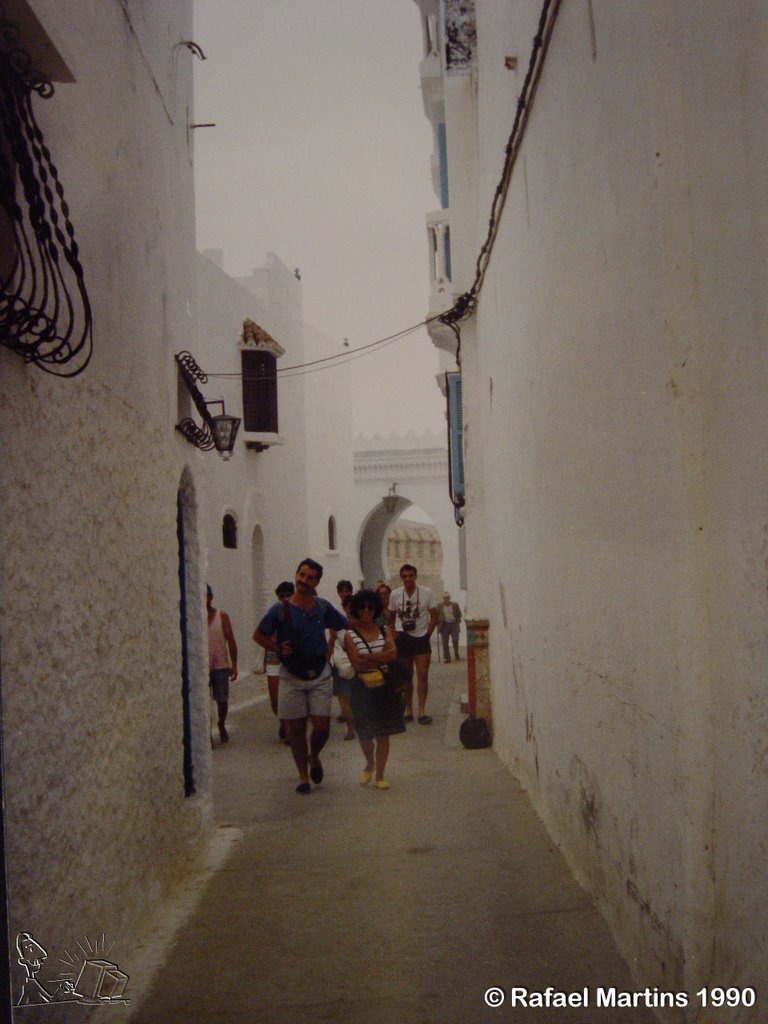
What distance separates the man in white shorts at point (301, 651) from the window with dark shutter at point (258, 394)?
11226 mm

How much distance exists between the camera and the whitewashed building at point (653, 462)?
2.87 metres

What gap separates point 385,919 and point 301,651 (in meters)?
2.99

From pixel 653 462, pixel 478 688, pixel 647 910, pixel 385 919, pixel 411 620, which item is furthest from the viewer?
pixel 411 620

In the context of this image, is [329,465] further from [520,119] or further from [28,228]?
[28,228]

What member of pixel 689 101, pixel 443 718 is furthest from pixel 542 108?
pixel 443 718

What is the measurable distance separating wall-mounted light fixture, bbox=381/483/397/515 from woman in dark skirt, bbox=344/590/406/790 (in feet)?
72.7

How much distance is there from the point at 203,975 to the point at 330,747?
21.7 feet

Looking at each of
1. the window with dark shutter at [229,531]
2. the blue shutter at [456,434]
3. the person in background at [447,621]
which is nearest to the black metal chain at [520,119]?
the blue shutter at [456,434]

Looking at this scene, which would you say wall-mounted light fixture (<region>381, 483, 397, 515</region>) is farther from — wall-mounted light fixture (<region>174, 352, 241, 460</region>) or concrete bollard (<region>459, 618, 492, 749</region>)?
wall-mounted light fixture (<region>174, 352, 241, 460</region>)

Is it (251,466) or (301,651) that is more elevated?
(251,466)

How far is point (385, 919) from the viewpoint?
202 inches

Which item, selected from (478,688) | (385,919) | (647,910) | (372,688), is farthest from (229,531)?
(647,910)

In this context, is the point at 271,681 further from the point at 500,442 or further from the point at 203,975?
the point at 203,975

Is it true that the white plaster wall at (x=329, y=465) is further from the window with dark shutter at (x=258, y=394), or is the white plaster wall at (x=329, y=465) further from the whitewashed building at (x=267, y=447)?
the window with dark shutter at (x=258, y=394)
